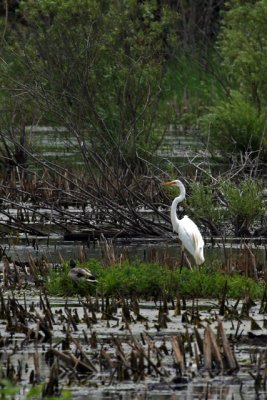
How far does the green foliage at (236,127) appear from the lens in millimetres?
23312

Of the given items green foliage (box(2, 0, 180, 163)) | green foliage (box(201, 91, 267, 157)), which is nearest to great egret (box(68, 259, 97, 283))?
green foliage (box(2, 0, 180, 163))

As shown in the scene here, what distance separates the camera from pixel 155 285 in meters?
10.7

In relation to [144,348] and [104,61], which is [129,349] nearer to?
[144,348]

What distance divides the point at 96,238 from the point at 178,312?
5413 millimetres

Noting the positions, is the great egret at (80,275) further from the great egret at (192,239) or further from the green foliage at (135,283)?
the great egret at (192,239)

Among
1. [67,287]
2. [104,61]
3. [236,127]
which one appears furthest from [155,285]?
[236,127]

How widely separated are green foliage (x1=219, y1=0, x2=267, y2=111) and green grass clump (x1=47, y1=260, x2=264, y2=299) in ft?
45.1

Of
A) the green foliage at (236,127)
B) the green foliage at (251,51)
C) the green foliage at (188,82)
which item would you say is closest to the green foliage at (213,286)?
the green foliage at (236,127)

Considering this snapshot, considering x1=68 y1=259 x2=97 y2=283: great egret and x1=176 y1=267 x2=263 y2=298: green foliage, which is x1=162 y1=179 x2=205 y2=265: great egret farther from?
x1=68 y1=259 x2=97 y2=283: great egret

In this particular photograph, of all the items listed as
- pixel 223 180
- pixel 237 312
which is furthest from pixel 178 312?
pixel 223 180

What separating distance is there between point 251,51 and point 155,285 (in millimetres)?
14326

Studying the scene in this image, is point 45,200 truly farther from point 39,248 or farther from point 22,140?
point 22,140

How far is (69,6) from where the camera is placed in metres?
18.5

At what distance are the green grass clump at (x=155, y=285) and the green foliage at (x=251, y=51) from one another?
1375cm
